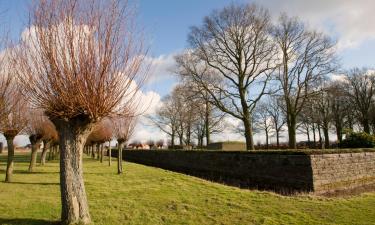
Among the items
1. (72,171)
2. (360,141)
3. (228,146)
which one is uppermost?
(360,141)

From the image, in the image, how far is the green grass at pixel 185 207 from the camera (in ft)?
24.6

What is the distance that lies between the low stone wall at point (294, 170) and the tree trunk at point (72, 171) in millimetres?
8539

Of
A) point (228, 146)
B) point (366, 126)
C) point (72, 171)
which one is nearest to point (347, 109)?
point (366, 126)

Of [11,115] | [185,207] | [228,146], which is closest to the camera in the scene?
[185,207]

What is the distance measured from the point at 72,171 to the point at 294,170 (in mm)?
9483

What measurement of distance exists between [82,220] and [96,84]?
2.76 m

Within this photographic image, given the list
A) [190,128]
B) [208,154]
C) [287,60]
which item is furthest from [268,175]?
[190,128]

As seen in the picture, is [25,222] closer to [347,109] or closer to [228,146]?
[228,146]

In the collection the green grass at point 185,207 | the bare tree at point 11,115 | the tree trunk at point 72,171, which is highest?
the bare tree at point 11,115

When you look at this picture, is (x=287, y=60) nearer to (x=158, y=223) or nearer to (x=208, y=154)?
(x=208, y=154)

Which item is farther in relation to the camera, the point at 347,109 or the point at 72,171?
the point at 347,109

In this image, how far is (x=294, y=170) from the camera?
12.9 m

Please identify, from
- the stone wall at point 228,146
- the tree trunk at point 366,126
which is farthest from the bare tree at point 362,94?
the stone wall at point 228,146

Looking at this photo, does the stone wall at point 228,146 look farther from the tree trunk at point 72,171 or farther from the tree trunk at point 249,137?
the tree trunk at point 72,171
